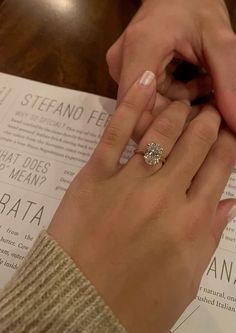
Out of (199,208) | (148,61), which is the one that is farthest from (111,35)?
(199,208)

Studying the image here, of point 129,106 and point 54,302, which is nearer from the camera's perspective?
point 54,302

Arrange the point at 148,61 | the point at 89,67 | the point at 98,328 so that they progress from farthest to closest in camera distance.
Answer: the point at 89,67 → the point at 148,61 → the point at 98,328

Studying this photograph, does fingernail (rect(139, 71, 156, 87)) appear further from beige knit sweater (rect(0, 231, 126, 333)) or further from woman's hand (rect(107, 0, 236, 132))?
beige knit sweater (rect(0, 231, 126, 333))

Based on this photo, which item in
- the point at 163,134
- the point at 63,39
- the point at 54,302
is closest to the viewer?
the point at 54,302

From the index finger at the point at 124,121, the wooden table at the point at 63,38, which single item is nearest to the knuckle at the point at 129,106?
the index finger at the point at 124,121

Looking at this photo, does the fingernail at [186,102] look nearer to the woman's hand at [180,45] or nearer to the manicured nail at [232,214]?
the woman's hand at [180,45]

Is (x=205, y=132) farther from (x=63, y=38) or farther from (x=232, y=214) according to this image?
(x=63, y=38)

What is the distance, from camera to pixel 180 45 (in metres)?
0.50

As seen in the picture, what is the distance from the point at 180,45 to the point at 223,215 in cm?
21

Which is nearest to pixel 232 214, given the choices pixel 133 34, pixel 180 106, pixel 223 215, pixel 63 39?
pixel 223 215

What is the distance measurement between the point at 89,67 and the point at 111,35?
0.07m

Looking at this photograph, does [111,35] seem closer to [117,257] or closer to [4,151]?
[4,151]

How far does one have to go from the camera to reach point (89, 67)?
60 centimetres

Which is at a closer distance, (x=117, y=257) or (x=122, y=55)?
(x=117, y=257)
